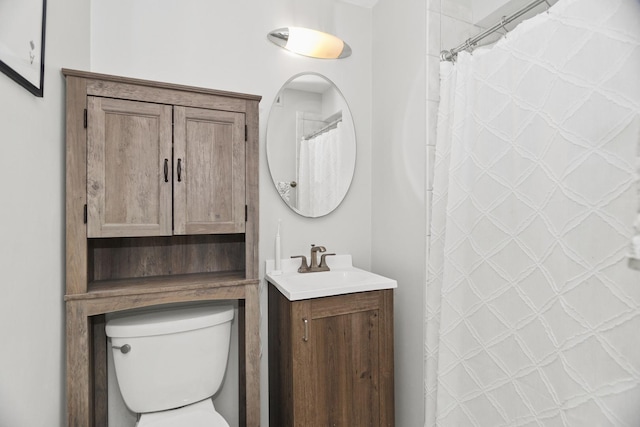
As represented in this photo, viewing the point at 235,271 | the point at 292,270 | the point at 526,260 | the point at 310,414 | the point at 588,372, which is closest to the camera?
the point at 588,372

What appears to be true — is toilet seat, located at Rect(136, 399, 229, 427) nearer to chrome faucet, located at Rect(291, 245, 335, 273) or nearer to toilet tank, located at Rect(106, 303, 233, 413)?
toilet tank, located at Rect(106, 303, 233, 413)

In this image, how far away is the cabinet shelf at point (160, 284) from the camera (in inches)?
47.5

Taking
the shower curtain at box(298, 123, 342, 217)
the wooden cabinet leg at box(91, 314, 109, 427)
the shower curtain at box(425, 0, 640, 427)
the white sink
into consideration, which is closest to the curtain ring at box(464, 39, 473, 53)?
the shower curtain at box(425, 0, 640, 427)

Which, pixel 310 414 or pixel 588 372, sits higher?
pixel 588 372

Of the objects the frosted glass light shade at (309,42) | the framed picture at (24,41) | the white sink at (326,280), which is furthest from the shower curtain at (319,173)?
the framed picture at (24,41)

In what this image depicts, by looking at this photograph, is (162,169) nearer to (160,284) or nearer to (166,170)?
(166,170)

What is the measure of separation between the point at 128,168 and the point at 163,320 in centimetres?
Result: 66

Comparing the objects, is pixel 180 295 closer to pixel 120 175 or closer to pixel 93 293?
pixel 93 293

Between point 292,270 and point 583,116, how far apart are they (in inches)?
55.5

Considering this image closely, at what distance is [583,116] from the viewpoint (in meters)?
0.95

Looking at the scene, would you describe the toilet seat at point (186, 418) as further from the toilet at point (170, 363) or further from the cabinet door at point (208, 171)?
the cabinet door at point (208, 171)

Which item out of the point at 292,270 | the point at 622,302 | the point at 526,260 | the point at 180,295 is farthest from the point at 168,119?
the point at 622,302

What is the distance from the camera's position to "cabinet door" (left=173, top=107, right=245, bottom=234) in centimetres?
131

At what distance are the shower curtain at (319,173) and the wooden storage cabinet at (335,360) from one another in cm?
58
